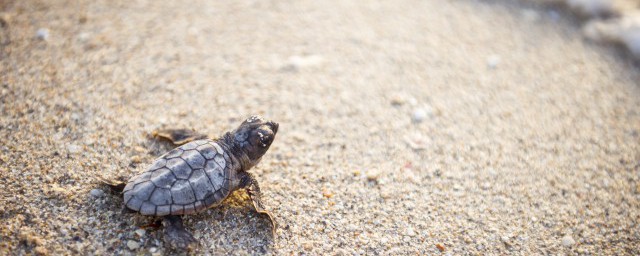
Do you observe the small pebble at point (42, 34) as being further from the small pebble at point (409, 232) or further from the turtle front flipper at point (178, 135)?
the small pebble at point (409, 232)

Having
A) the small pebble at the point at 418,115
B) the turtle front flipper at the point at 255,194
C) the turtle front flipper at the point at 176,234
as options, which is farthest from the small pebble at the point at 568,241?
the turtle front flipper at the point at 176,234

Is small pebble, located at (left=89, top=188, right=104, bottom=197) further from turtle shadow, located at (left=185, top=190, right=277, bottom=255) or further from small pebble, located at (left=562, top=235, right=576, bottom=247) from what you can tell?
small pebble, located at (left=562, top=235, right=576, bottom=247)

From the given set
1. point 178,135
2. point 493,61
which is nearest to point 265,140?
point 178,135

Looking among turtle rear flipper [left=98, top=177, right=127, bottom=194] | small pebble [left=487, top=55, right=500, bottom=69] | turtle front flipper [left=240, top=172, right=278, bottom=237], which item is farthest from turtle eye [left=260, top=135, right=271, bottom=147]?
small pebble [left=487, top=55, right=500, bottom=69]

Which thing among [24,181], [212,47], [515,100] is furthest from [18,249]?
[515,100]

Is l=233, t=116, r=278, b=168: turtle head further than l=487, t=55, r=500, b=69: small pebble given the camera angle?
No

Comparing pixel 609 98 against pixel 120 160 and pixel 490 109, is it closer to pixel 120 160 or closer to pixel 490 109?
pixel 490 109
